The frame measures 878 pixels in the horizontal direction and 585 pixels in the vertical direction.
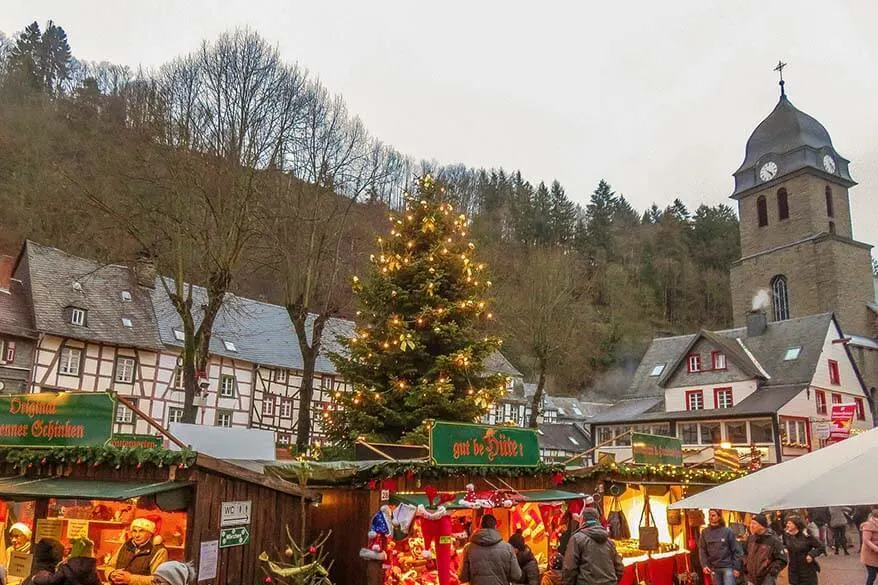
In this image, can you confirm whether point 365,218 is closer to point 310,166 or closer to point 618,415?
point 310,166

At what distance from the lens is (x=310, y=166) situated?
20297mm

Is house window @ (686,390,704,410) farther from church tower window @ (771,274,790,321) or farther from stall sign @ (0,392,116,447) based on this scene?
stall sign @ (0,392,116,447)

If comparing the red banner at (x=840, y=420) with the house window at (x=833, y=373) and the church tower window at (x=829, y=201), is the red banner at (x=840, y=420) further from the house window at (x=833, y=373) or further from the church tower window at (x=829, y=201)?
the church tower window at (x=829, y=201)

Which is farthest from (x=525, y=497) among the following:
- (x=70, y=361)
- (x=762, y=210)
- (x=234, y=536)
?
(x=762, y=210)

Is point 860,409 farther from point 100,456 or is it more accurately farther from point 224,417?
point 100,456

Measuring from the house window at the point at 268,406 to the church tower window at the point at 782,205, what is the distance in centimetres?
3200

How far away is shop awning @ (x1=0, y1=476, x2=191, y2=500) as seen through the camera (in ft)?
25.6

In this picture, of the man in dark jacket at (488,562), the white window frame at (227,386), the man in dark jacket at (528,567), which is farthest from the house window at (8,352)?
the man in dark jacket at (488,562)

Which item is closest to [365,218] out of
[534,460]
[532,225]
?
[534,460]

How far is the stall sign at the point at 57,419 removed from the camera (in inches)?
340

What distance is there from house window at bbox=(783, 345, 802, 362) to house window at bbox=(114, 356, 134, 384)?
27.0m

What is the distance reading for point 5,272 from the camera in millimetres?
26188

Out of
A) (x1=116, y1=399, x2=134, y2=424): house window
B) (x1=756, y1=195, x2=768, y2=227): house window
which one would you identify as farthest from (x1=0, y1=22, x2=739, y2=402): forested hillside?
(x1=756, y1=195, x2=768, y2=227): house window

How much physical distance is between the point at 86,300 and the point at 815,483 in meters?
27.7
